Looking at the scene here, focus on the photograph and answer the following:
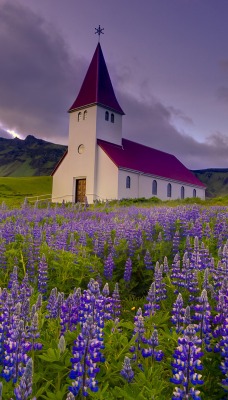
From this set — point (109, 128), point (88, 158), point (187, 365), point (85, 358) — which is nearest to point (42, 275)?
point (85, 358)

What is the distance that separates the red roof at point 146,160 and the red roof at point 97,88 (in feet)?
13.5

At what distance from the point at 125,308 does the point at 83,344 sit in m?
3.50

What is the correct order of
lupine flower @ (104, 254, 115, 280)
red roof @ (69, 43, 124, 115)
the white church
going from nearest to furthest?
1. lupine flower @ (104, 254, 115, 280)
2. the white church
3. red roof @ (69, 43, 124, 115)

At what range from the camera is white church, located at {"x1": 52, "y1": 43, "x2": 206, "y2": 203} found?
36844mm

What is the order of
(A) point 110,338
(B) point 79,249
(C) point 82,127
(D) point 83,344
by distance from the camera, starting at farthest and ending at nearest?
1. (C) point 82,127
2. (B) point 79,249
3. (A) point 110,338
4. (D) point 83,344

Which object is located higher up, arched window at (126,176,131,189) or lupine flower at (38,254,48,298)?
arched window at (126,176,131,189)

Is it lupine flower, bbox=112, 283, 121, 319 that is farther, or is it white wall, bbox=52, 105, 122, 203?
white wall, bbox=52, 105, 122, 203

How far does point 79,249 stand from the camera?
7.28 metres

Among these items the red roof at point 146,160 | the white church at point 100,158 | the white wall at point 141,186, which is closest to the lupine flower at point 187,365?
the white church at point 100,158

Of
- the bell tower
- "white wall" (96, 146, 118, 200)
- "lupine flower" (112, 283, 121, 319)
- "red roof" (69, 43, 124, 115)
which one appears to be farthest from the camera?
"red roof" (69, 43, 124, 115)

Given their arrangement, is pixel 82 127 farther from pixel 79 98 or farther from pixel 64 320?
pixel 64 320

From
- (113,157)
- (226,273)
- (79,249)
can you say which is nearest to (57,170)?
(113,157)

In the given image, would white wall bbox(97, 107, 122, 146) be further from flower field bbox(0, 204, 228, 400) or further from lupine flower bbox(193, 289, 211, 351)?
lupine flower bbox(193, 289, 211, 351)

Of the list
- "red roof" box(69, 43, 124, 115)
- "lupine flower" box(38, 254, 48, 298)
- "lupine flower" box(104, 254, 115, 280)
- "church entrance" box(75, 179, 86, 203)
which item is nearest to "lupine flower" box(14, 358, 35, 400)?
"lupine flower" box(38, 254, 48, 298)
